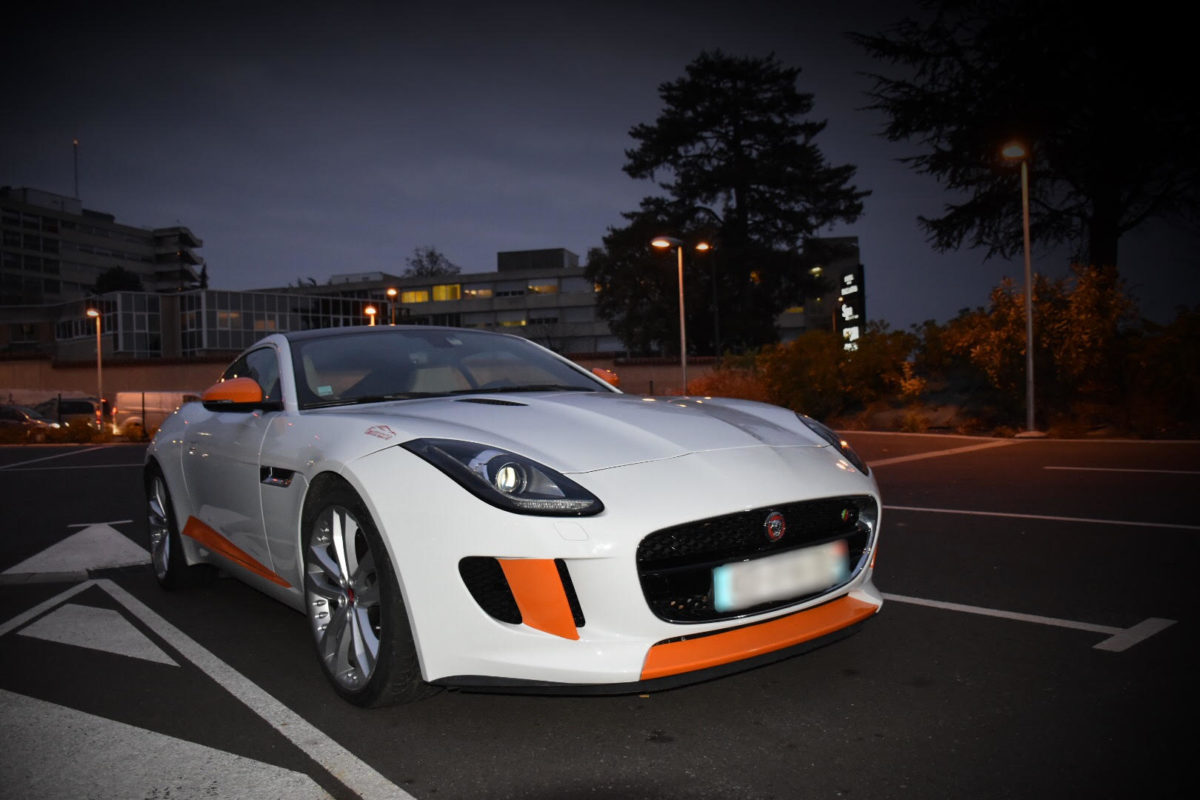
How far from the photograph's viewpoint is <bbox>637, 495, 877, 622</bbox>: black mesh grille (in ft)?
8.73

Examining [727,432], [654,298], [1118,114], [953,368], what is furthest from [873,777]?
[654,298]

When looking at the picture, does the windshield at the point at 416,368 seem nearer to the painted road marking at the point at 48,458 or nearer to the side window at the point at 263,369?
the side window at the point at 263,369

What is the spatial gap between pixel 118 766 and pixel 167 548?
2497mm

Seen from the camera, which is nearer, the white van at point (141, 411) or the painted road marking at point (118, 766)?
the painted road marking at point (118, 766)

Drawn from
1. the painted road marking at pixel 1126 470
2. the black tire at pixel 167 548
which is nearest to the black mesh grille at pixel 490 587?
the black tire at pixel 167 548

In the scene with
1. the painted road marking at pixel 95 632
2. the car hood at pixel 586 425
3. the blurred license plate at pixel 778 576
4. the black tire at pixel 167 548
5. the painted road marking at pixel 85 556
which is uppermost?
the car hood at pixel 586 425

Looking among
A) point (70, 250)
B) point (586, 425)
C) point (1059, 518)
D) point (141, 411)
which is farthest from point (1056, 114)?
point (70, 250)

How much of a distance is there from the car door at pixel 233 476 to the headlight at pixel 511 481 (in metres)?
1.31

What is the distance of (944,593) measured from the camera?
4.50m

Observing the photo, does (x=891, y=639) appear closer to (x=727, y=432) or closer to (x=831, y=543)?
(x=831, y=543)

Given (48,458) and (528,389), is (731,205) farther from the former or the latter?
(528,389)

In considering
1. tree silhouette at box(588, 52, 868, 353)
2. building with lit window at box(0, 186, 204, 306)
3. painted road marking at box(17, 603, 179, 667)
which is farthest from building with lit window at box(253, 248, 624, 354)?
painted road marking at box(17, 603, 179, 667)

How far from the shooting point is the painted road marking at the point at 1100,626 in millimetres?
3586

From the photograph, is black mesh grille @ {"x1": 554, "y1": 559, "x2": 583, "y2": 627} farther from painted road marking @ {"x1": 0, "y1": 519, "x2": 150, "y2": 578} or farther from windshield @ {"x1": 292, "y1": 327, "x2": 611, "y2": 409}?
painted road marking @ {"x1": 0, "y1": 519, "x2": 150, "y2": 578}
